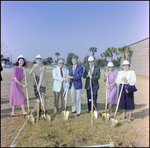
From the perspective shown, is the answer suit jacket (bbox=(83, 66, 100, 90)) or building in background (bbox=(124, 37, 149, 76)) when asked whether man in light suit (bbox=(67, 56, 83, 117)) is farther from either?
building in background (bbox=(124, 37, 149, 76))

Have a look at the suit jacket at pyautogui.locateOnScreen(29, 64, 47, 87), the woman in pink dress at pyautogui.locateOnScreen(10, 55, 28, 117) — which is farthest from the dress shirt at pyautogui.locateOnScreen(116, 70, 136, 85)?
the woman in pink dress at pyautogui.locateOnScreen(10, 55, 28, 117)

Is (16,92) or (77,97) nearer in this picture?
(16,92)

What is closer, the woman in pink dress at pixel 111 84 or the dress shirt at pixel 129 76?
the dress shirt at pixel 129 76

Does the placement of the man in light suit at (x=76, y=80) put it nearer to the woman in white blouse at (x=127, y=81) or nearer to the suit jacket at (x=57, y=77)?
the suit jacket at (x=57, y=77)

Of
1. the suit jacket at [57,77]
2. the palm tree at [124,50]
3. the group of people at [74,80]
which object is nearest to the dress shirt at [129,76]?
the group of people at [74,80]

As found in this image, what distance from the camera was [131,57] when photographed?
27172mm

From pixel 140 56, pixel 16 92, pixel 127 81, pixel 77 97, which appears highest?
pixel 140 56

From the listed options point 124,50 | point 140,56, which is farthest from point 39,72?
point 124,50

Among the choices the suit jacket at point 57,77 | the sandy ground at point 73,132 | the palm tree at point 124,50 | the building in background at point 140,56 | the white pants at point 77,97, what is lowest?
the sandy ground at point 73,132

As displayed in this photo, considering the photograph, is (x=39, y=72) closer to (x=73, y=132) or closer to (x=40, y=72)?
(x=40, y=72)

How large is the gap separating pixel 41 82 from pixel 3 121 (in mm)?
1583

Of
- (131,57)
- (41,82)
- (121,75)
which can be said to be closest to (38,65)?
(41,82)

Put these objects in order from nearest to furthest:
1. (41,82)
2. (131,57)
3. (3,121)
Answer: (3,121)
(41,82)
(131,57)

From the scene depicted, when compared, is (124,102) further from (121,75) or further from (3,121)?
(3,121)
